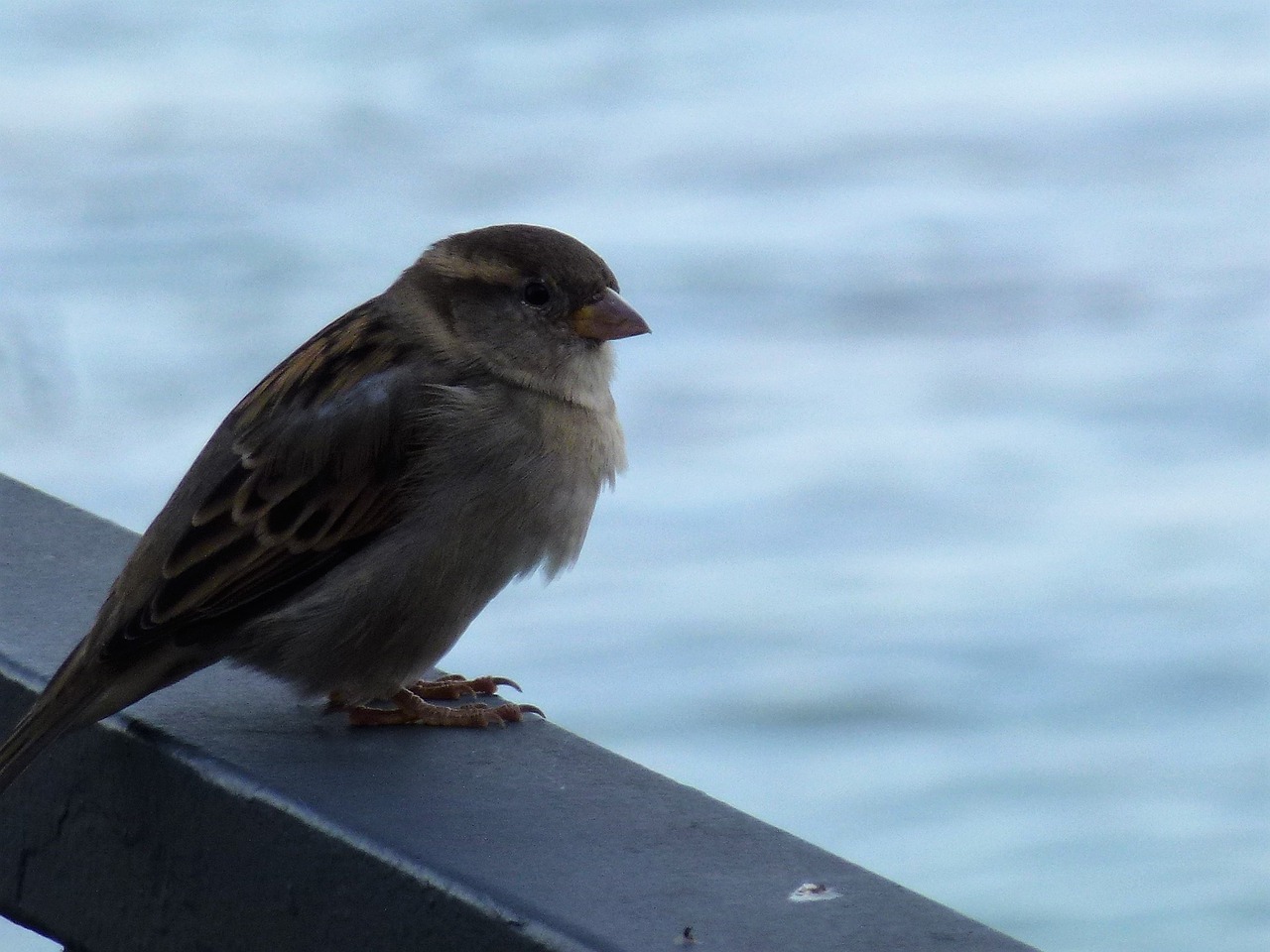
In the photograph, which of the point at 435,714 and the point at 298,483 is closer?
the point at 435,714

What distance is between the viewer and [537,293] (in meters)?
3.30

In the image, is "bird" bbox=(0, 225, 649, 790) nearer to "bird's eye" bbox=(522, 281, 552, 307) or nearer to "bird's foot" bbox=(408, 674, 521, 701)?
"bird's foot" bbox=(408, 674, 521, 701)

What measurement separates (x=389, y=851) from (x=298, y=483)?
0.99 meters

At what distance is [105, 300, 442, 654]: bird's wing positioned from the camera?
2801 millimetres

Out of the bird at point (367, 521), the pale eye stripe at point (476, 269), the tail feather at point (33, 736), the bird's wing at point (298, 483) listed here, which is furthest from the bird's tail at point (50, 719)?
the pale eye stripe at point (476, 269)

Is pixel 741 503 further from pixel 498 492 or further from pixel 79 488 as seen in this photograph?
pixel 498 492

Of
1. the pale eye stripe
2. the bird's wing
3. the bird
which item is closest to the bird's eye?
the pale eye stripe

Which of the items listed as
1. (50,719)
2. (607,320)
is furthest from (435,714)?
(607,320)

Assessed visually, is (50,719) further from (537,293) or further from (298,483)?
(537,293)

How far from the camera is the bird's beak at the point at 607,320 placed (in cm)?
328

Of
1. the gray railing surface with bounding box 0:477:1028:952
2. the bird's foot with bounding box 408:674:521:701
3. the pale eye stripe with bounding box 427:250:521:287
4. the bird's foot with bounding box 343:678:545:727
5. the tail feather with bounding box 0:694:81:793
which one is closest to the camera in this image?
the gray railing surface with bounding box 0:477:1028:952

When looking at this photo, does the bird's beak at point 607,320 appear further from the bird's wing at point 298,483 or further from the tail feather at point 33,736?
the tail feather at point 33,736

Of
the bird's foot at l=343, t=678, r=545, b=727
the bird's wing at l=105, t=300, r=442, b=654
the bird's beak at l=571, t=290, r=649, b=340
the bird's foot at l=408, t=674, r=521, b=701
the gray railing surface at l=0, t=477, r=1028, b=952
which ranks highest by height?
the bird's beak at l=571, t=290, r=649, b=340

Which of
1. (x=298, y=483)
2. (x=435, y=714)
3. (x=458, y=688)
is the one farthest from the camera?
(x=458, y=688)
